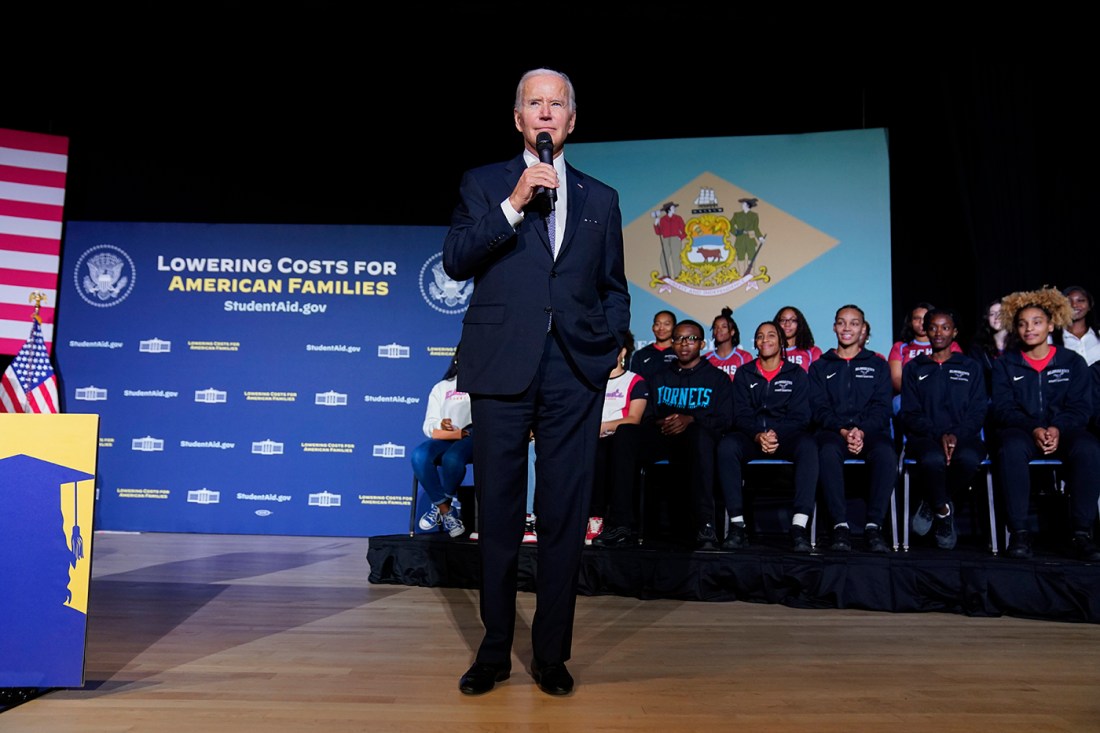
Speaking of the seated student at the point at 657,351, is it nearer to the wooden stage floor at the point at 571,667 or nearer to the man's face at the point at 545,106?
the wooden stage floor at the point at 571,667

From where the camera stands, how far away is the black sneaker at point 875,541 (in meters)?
3.61

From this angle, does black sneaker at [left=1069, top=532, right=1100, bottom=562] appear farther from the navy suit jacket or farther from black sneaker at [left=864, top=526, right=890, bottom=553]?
the navy suit jacket

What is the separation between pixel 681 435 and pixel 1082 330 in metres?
2.41

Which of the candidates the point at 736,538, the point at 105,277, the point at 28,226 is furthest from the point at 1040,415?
the point at 28,226

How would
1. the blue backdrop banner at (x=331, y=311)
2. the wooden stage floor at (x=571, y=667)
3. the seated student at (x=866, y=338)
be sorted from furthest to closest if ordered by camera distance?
the blue backdrop banner at (x=331, y=311)
the seated student at (x=866, y=338)
the wooden stage floor at (x=571, y=667)

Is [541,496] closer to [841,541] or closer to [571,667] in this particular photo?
[571,667]

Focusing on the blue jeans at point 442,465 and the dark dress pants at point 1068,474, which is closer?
the dark dress pants at point 1068,474

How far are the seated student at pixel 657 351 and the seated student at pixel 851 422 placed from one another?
840mm

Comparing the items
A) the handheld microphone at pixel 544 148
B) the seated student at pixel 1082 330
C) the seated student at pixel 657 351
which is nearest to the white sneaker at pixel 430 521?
the seated student at pixel 657 351

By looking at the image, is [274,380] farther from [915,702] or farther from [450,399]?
[915,702]

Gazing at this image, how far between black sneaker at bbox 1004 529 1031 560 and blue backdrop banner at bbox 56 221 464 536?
3.59 meters

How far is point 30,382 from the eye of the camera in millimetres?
5785

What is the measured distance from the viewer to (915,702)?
1.95 metres

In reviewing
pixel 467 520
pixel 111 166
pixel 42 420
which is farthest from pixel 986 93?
pixel 111 166
